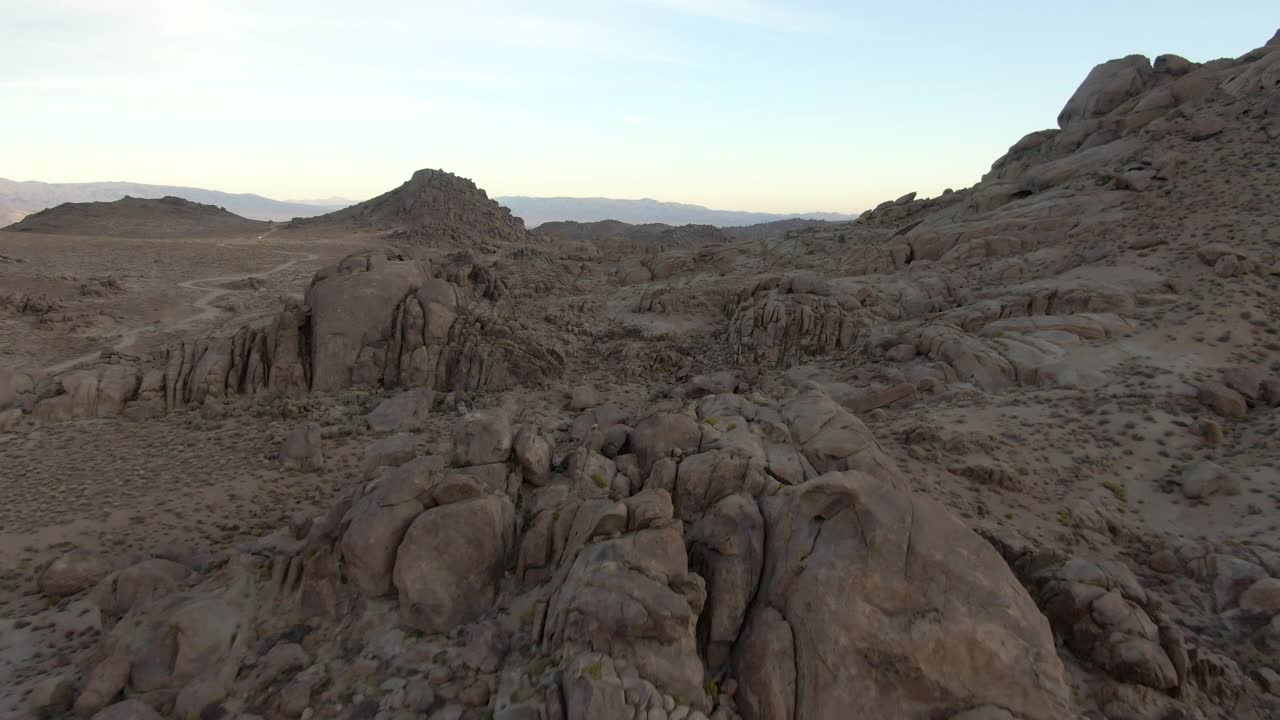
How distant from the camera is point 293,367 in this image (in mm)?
23547

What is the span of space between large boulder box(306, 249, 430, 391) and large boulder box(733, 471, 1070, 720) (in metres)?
20.2

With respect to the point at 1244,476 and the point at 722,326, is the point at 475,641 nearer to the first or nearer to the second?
the point at 1244,476

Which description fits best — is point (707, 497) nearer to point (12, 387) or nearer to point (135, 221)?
point (12, 387)

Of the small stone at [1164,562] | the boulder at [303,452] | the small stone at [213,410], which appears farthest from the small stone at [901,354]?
the small stone at [213,410]

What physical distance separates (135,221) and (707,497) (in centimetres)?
8239

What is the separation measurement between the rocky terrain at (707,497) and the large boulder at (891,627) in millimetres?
39

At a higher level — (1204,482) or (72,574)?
(1204,482)

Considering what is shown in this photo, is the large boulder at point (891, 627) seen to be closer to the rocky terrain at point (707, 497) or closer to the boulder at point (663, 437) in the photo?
the rocky terrain at point (707, 497)

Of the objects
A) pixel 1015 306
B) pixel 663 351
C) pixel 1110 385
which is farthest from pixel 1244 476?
pixel 663 351

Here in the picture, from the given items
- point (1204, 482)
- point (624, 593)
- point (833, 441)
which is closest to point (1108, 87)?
point (1204, 482)

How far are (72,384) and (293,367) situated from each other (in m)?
6.42

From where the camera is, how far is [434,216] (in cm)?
7344

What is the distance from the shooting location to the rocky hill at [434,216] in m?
69.9

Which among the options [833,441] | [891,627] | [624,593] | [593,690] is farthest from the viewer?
[833,441]
